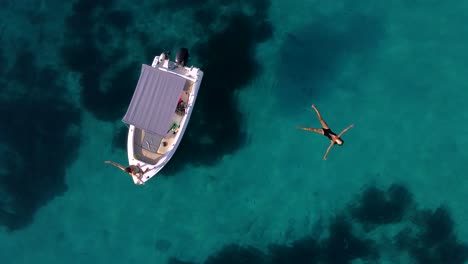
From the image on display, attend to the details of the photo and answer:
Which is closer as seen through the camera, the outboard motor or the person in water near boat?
the person in water near boat

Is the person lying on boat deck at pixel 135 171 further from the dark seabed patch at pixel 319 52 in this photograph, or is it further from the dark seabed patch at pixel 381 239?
the dark seabed patch at pixel 319 52

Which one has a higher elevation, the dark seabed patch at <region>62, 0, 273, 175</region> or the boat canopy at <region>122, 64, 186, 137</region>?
the dark seabed patch at <region>62, 0, 273, 175</region>

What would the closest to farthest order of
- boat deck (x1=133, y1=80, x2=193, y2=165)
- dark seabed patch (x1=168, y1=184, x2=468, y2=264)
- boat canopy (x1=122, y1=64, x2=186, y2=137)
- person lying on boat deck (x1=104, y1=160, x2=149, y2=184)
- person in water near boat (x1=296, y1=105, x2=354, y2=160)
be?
person in water near boat (x1=296, y1=105, x2=354, y2=160) < boat canopy (x1=122, y1=64, x2=186, y2=137) < person lying on boat deck (x1=104, y1=160, x2=149, y2=184) < boat deck (x1=133, y1=80, x2=193, y2=165) < dark seabed patch (x1=168, y1=184, x2=468, y2=264)

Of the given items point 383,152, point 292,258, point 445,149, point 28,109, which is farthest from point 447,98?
point 28,109

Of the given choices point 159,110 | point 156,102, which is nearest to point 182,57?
point 156,102

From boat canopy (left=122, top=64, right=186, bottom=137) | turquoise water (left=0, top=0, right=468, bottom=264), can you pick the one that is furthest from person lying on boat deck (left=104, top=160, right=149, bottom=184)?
boat canopy (left=122, top=64, right=186, bottom=137)

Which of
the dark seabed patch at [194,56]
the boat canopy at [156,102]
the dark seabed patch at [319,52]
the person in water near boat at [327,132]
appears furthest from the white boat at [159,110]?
the person in water near boat at [327,132]

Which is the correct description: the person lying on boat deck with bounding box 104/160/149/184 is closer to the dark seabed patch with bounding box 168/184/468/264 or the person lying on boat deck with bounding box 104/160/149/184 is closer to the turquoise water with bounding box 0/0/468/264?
Answer: the turquoise water with bounding box 0/0/468/264
